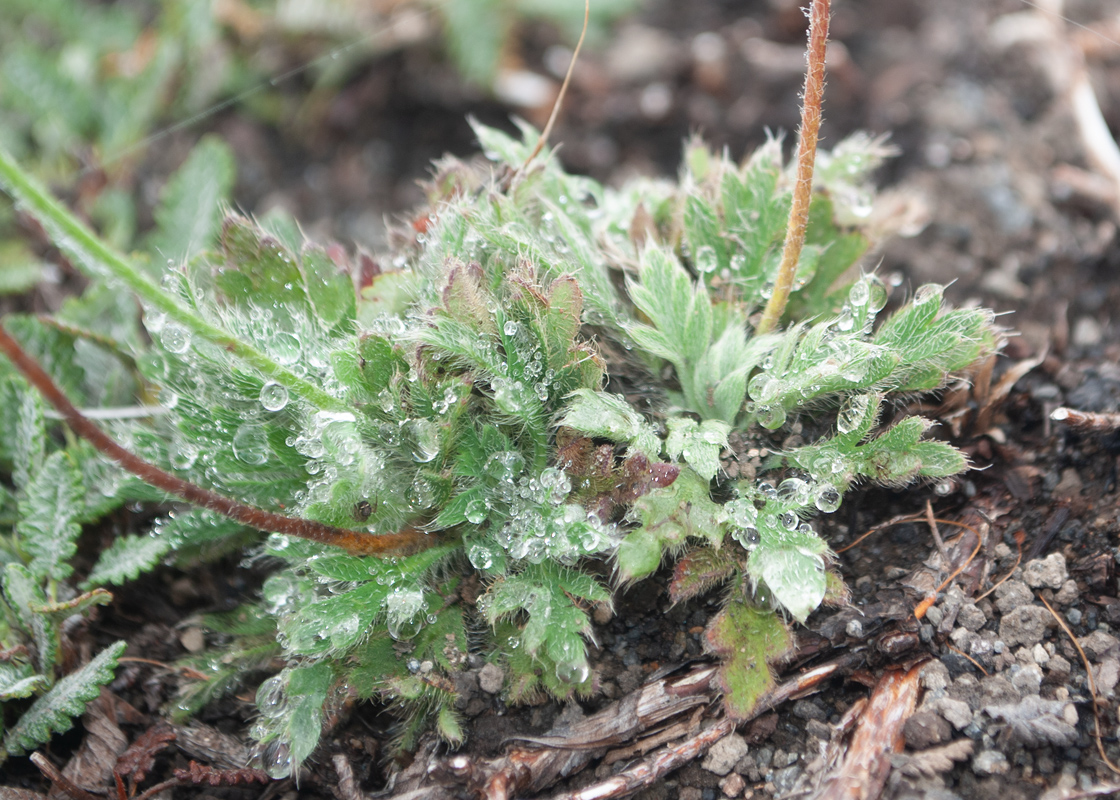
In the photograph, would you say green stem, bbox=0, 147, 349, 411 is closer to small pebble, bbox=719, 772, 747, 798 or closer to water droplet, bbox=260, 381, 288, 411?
water droplet, bbox=260, 381, 288, 411

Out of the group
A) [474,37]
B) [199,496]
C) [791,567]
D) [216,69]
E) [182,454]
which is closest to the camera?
[199,496]

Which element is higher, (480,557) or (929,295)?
(929,295)

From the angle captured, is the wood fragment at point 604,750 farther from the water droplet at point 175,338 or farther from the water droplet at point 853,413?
the water droplet at point 175,338

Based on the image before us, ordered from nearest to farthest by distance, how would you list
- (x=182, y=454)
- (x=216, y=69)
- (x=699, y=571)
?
(x=699, y=571) → (x=182, y=454) → (x=216, y=69)

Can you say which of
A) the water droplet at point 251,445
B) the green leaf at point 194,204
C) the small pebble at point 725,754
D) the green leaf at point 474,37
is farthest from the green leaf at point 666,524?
the green leaf at point 474,37


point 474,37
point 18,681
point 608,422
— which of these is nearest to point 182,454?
point 18,681

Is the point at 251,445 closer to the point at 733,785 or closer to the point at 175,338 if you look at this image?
the point at 175,338

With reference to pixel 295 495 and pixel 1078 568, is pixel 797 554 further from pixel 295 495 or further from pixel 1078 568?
pixel 295 495
